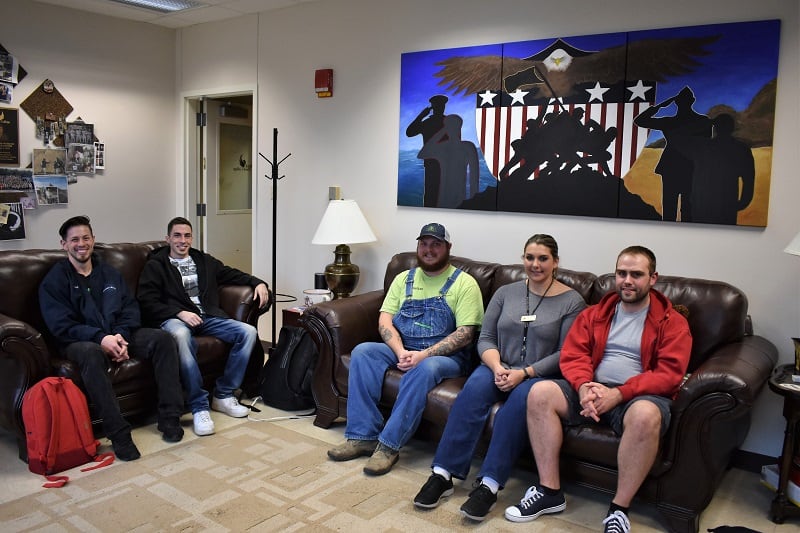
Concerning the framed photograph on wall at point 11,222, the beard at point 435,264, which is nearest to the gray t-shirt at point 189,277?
the beard at point 435,264

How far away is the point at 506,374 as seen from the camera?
3074 mm

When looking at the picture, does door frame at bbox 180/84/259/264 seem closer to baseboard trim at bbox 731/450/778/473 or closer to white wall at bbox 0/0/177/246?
white wall at bbox 0/0/177/246

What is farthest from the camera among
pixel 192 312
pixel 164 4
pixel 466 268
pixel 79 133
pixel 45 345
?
pixel 79 133

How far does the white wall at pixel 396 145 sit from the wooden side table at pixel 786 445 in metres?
0.54

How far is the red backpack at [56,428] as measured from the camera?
10.1 ft

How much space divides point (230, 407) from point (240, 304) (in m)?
0.65

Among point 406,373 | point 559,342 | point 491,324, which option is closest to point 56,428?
point 406,373

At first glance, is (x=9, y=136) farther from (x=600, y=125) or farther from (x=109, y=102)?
(x=600, y=125)

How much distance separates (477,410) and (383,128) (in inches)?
87.8

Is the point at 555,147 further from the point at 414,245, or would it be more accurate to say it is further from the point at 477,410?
the point at 477,410

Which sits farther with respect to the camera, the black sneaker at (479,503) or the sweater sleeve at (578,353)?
the sweater sleeve at (578,353)

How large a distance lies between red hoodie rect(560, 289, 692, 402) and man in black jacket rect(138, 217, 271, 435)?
1.93 meters

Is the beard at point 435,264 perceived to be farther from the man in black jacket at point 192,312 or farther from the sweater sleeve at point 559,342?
the man in black jacket at point 192,312

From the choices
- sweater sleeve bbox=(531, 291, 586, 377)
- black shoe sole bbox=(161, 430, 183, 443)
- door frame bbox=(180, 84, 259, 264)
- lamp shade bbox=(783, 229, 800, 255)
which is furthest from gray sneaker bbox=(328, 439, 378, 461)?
door frame bbox=(180, 84, 259, 264)
